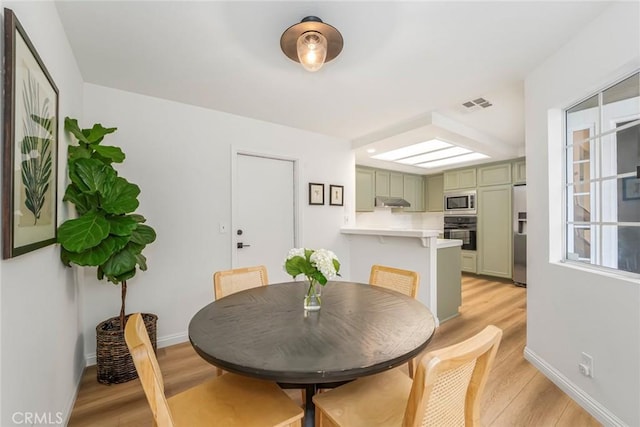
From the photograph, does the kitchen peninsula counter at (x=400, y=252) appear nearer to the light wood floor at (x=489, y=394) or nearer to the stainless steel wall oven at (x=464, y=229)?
the light wood floor at (x=489, y=394)

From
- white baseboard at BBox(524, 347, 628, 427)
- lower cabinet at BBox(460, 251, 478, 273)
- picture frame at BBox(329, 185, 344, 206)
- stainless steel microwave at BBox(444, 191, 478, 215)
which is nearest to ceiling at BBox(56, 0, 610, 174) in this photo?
picture frame at BBox(329, 185, 344, 206)

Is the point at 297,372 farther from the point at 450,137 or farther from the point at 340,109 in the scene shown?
the point at 450,137

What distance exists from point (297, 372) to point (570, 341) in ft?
6.42

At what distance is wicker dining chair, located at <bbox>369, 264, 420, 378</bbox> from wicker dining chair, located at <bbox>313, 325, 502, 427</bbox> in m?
0.68

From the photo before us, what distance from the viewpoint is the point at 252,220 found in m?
3.13

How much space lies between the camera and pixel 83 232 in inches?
62.1

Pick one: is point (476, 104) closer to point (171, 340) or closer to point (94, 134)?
point (94, 134)

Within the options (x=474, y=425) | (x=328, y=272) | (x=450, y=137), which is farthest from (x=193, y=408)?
(x=450, y=137)

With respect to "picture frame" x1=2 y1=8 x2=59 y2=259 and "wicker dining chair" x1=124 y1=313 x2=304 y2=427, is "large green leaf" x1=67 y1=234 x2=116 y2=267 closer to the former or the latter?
"picture frame" x1=2 y1=8 x2=59 y2=259

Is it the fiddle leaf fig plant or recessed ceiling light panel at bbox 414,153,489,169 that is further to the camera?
recessed ceiling light panel at bbox 414,153,489,169

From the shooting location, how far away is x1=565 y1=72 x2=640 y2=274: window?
1532mm

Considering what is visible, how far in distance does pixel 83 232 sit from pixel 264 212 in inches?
70.6

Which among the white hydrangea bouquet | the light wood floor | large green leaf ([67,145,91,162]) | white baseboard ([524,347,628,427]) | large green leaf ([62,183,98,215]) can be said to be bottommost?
the light wood floor

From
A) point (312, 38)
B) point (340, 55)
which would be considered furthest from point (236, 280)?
point (340, 55)
